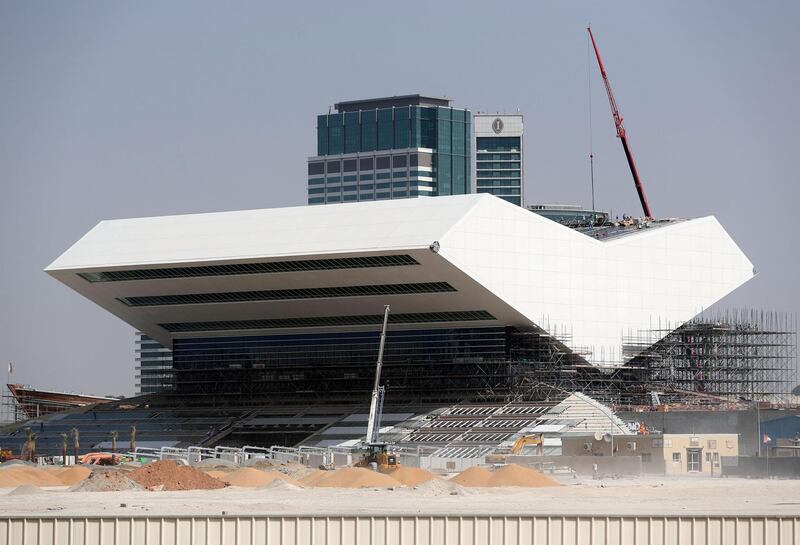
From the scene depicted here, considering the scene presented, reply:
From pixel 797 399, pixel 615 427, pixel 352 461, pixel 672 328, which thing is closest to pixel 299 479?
pixel 352 461

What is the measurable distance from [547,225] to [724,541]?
94463 mm

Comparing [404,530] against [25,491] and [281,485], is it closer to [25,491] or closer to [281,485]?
[281,485]

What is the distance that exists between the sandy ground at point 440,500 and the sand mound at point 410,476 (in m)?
7.01

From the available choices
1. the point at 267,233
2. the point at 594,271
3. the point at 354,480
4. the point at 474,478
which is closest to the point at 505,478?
the point at 474,478

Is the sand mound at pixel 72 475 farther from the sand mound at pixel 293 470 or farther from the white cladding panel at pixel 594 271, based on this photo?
the white cladding panel at pixel 594 271

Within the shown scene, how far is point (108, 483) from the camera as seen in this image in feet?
289

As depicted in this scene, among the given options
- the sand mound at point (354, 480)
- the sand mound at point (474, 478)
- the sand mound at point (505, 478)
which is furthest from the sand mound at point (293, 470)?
the sand mound at point (505, 478)

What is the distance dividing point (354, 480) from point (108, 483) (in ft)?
42.5

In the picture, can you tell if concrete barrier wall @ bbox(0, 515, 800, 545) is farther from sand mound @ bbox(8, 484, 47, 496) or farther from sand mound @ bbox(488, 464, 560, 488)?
sand mound @ bbox(488, 464, 560, 488)

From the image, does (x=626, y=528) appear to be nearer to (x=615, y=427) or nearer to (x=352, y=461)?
(x=352, y=461)

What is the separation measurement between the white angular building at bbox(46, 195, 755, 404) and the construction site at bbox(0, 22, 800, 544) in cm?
22

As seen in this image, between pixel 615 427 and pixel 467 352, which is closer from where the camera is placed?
pixel 615 427

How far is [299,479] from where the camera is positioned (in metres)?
100

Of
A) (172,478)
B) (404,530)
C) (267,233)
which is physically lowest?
(172,478)
